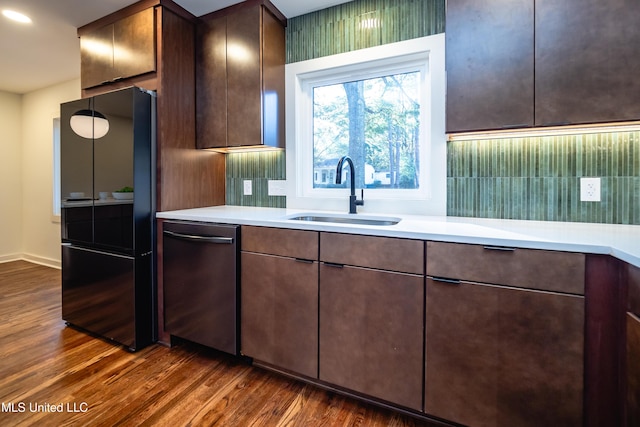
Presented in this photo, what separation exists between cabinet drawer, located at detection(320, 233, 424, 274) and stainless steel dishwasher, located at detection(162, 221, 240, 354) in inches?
23.5

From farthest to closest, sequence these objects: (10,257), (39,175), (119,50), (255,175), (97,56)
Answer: (10,257) < (39,175) < (255,175) < (97,56) < (119,50)

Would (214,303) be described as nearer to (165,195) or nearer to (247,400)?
(247,400)

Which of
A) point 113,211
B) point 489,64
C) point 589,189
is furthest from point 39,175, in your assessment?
point 589,189

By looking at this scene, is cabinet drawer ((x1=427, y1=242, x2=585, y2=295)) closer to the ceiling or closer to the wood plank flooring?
the wood plank flooring

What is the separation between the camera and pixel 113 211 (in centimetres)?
210

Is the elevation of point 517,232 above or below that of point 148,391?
above

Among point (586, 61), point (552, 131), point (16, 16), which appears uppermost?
point (16, 16)

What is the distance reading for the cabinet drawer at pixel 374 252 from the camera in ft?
4.50

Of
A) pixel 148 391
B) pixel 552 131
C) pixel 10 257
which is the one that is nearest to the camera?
pixel 552 131

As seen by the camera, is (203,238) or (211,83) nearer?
(203,238)

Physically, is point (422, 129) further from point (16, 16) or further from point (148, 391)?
point (16, 16)

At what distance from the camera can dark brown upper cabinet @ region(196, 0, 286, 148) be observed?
2150 millimetres

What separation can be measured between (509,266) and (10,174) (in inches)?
237

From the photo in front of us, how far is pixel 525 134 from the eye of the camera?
1.67 metres
